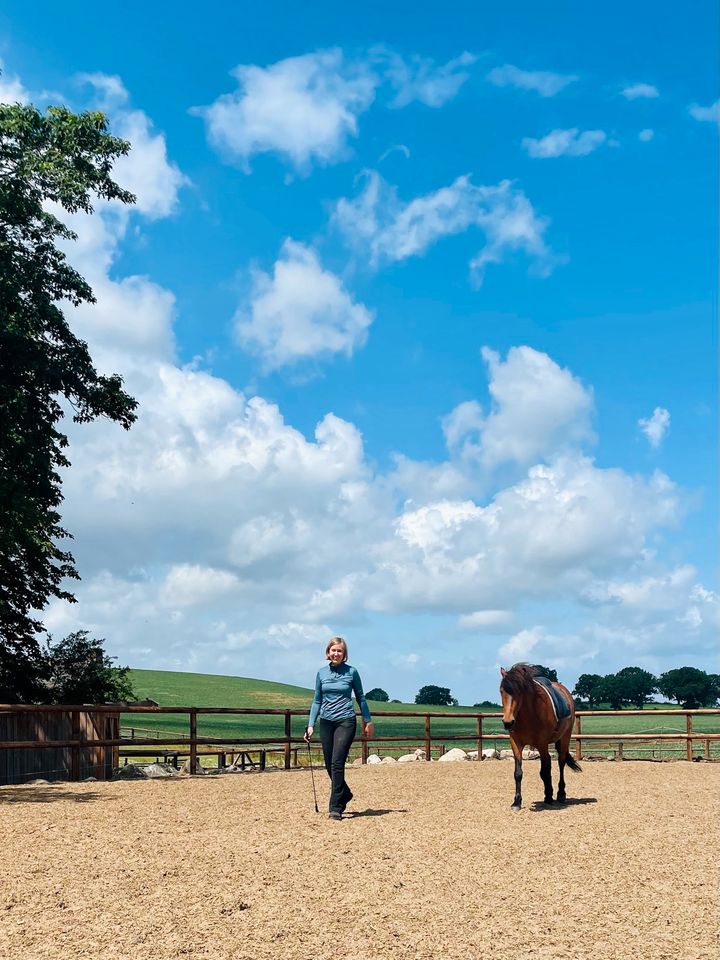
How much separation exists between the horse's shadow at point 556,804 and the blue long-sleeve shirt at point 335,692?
10.4 feet

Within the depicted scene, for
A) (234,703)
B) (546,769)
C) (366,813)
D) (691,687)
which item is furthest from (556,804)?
(691,687)

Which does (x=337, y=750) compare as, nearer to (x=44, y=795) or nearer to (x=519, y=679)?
(x=519, y=679)

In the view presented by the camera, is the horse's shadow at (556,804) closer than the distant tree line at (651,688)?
Yes

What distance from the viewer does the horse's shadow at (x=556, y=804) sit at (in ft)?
42.5

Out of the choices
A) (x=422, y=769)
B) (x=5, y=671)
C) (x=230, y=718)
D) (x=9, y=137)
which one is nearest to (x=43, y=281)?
(x=9, y=137)

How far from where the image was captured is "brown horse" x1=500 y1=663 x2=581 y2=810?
12602 millimetres

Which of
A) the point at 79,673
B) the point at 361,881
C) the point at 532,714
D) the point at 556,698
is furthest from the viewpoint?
the point at 79,673

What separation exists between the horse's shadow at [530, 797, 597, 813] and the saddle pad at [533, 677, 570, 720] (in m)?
1.20

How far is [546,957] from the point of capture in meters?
6.00

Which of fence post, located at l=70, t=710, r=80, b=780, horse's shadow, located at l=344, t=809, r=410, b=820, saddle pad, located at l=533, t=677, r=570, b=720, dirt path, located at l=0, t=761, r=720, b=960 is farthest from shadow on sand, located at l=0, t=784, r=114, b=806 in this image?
saddle pad, located at l=533, t=677, r=570, b=720

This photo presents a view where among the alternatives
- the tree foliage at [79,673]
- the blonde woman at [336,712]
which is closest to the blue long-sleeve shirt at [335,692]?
the blonde woman at [336,712]

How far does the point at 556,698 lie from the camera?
44.8ft

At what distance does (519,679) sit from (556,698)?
1.16 m

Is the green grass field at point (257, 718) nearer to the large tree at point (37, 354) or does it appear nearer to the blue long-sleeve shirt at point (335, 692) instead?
the large tree at point (37, 354)
